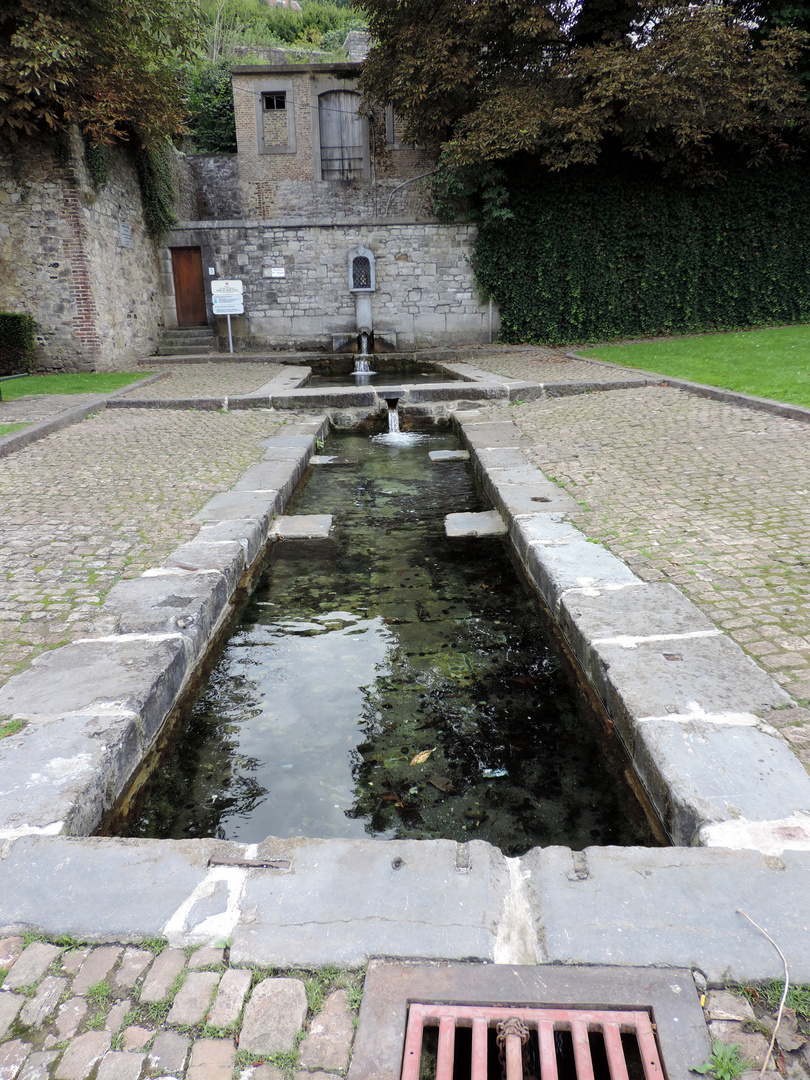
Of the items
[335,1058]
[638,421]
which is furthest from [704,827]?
[638,421]

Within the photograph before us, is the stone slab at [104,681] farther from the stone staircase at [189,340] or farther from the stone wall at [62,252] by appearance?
the stone staircase at [189,340]

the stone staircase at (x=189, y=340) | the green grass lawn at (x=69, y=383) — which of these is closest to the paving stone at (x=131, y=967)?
the green grass lawn at (x=69, y=383)

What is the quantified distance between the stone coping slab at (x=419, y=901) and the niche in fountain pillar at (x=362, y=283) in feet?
53.2

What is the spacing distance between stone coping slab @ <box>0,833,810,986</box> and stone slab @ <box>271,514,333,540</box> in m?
3.32

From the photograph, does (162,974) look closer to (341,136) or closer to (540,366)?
(540,366)

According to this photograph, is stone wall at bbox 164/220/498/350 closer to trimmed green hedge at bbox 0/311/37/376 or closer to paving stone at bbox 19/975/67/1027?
trimmed green hedge at bbox 0/311/37/376

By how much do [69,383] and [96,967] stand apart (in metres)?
11.5

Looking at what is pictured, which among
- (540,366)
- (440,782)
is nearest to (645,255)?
(540,366)

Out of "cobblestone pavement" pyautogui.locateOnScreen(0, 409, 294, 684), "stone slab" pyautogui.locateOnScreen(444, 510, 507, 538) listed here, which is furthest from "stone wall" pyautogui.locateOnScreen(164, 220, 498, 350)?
"stone slab" pyautogui.locateOnScreen(444, 510, 507, 538)

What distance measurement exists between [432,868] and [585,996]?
49 centimetres

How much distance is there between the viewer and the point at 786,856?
6.06 feet

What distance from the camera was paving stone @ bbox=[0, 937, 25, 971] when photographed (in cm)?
162

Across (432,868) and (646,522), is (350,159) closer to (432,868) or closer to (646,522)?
(646,522)

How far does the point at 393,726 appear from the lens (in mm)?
3020
